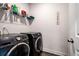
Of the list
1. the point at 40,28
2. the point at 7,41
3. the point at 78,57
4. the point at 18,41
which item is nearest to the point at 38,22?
the point at 40,28

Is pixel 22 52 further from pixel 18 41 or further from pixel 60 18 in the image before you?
pixel 60 18

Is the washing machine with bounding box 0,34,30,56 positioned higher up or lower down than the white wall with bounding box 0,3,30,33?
lower down

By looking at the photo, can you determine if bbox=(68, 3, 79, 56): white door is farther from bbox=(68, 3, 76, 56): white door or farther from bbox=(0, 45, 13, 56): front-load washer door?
bbox=(0, 45, 13, 56): front-load washer door

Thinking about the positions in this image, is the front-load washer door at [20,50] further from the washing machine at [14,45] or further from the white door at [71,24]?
the white door at [71,24]

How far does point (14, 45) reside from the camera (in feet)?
4.31

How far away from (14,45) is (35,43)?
278 millimetres

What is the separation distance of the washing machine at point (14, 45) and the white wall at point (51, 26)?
0.65 feet

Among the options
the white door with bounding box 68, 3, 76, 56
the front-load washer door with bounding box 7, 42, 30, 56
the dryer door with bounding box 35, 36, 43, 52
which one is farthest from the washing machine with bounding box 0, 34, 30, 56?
the white door with bounding box 68, 3, 76, 56

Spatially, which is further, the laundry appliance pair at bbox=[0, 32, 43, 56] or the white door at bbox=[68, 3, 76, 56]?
the white door at bbox=[68, 3, 76, 56]

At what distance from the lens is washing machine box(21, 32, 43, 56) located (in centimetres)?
140

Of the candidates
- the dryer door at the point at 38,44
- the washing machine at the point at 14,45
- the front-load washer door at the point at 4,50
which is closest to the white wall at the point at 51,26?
the dryer door at the point at 38,44

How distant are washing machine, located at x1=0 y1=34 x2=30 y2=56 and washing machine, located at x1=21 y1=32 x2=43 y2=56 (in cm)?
5

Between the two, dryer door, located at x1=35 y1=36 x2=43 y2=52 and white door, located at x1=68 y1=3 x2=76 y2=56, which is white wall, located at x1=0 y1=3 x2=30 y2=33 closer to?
dryer door, located at x1=35 y1=36 x2=43 y2=52

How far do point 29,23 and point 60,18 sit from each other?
16.1 inches
